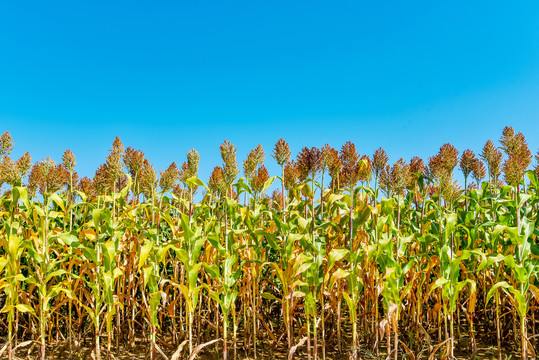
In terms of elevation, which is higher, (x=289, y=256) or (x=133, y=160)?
(x=133, y=160)

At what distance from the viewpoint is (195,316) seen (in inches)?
179

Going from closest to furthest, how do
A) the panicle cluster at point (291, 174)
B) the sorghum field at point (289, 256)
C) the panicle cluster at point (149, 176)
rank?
the sorghum field at point (289, 256) → the panicle cluster at point (149, 176) → the panicle cluster at point (291, 174)

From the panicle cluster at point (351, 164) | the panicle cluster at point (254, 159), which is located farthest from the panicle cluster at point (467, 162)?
the panicle cluster at point (254, 159)

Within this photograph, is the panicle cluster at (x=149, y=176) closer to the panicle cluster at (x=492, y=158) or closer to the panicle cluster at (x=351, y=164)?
the panicle cluster at (x=351, y=164)

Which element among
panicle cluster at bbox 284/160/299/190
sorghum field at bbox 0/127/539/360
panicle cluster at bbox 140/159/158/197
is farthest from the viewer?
panicle cluster at bbox 284/160/299/190

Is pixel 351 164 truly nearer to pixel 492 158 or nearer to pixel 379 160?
pixel 379 160

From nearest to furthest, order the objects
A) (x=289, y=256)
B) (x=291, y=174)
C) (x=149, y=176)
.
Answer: (x=289, y=256) < (x=149, y=176) < (x=291, y=174)

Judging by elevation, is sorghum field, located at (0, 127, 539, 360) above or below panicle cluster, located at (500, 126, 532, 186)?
below

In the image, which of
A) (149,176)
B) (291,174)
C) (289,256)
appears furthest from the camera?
(291,174)

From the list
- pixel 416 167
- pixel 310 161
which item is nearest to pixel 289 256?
pixel 310 161

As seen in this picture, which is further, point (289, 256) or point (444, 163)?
point (444, 163)

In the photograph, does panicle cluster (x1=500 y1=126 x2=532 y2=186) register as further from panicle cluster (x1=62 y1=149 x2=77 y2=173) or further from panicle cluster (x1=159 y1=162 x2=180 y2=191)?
panicle cluster (x1=62 y1=149 x2=77 y2=173)

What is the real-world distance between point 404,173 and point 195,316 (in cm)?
266

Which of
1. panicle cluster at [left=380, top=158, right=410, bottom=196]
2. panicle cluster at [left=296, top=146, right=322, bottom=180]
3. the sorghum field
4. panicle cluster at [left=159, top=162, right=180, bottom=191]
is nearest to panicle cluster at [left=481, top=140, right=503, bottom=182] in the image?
the sorghum field
